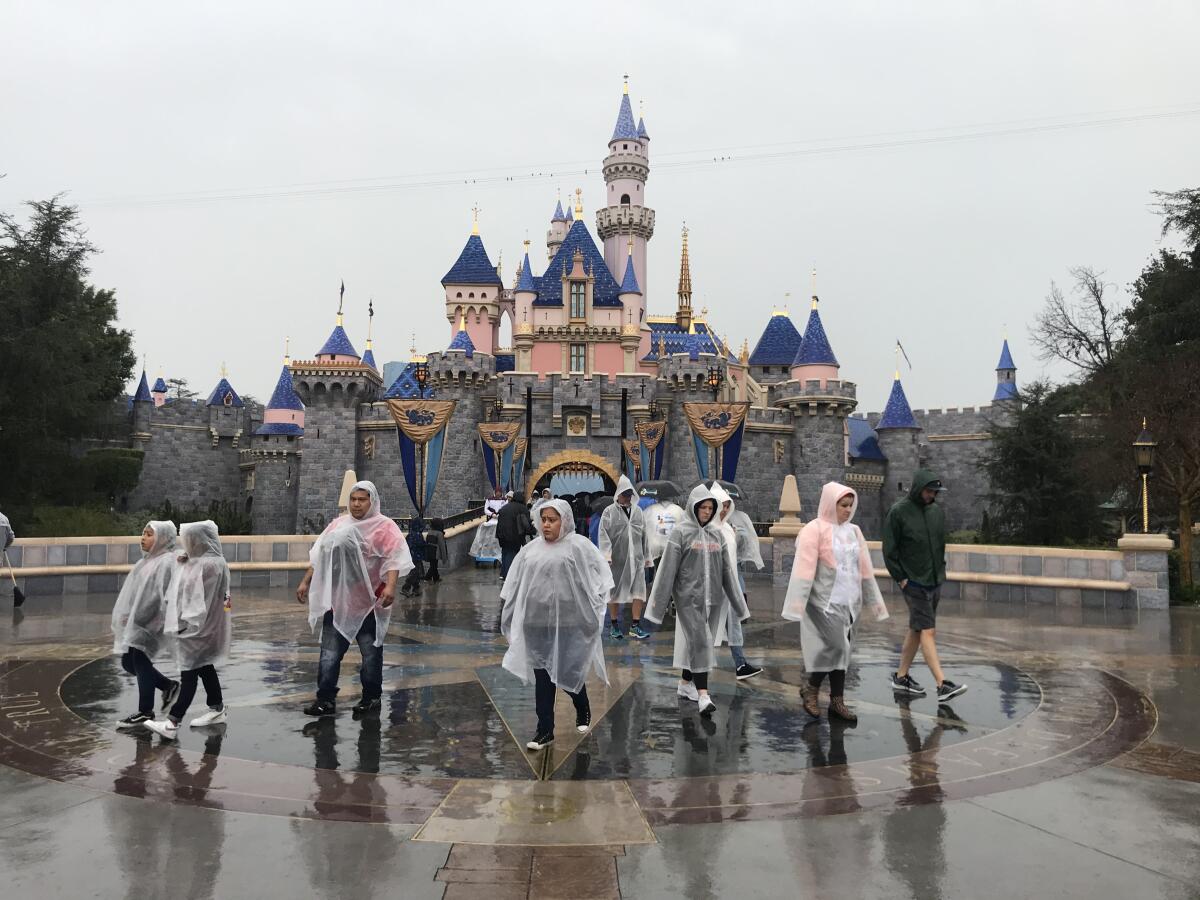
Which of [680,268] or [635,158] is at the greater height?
[635,158]

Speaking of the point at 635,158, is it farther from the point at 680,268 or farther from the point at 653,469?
the point at 653,469

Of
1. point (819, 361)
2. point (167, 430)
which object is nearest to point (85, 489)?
point (167, 430)

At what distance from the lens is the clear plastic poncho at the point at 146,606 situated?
5324 mm

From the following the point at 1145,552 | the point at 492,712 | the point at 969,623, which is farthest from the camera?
the point at 1145,552

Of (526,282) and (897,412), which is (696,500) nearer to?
(526,282)

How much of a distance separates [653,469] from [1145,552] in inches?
739

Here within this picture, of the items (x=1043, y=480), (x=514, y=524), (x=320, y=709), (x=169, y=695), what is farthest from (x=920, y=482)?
(x=1043, y=480)

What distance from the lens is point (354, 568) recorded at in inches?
221

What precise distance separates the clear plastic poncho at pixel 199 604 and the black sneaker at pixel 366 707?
36.0 inches

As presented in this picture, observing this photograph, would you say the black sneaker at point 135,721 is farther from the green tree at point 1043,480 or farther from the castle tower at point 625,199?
the castle tower at point 625,199

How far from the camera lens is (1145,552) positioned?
11.4 metres

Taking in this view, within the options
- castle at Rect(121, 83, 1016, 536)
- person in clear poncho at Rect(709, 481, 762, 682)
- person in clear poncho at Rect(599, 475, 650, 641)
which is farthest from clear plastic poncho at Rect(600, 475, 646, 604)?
castle at Rect(121, 83, 1016, 536)

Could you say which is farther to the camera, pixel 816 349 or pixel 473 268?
pixel 473 268

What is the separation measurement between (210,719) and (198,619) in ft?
2.23
